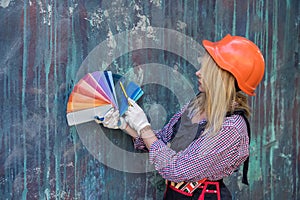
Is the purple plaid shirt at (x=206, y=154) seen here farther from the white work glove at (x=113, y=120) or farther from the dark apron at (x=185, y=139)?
A: the white work glove at (x=113, y=120)

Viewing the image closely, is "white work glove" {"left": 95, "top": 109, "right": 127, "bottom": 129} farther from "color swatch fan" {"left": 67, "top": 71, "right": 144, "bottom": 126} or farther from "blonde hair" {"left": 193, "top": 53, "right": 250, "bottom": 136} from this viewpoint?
"blonde hair" {"left": 193, "top": 53, "right": 250, "bottom": 136}

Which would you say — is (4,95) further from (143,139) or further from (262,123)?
(262,123)

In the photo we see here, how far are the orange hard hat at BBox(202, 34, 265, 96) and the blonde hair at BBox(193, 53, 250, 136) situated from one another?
0.11ft

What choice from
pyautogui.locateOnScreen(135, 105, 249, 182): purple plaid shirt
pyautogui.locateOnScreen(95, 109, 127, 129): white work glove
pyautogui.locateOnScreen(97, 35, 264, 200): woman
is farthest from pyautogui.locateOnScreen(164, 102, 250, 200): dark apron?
pyautogui.locateOnScreen(95, 109, 127, 129): white work glove

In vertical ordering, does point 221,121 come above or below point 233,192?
above

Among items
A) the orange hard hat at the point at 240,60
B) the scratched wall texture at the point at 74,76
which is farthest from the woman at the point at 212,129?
the scratched wall texture at the point at 74,76

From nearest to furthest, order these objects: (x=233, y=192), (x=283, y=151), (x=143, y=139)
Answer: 1. (x=143, y=139)
2. (x=233, y=192)
3. (x=283, y=151)

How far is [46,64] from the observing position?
2.39 m

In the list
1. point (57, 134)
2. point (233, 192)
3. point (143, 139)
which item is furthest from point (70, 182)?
point (233, 192)

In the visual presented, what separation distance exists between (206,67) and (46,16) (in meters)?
0.85

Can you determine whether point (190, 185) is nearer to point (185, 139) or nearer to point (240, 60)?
point (185, 139)

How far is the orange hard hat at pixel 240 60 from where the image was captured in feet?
7.61

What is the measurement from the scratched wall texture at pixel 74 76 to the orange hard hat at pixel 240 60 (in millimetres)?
505

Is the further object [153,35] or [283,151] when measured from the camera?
[283,151]
